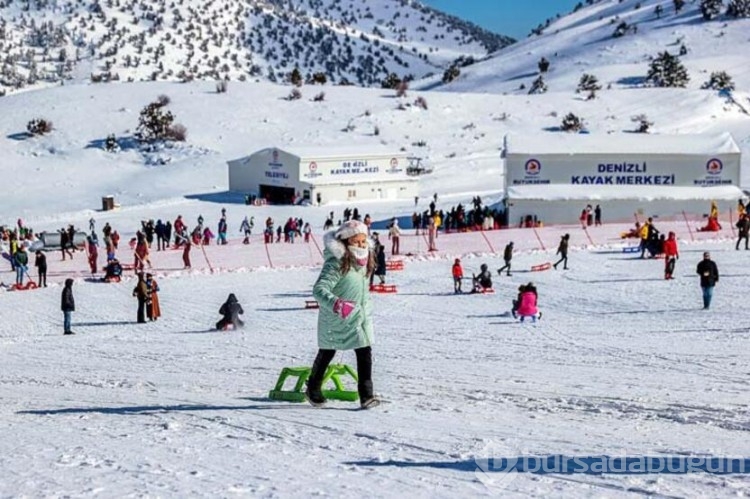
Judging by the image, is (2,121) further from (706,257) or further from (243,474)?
(243,474)

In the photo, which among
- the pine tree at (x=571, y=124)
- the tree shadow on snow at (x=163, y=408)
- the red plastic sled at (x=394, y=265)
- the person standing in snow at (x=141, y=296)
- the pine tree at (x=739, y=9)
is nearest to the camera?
the tree shadow on snow at (x=163, y=408)

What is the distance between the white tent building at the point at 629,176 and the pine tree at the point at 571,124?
2518 cm

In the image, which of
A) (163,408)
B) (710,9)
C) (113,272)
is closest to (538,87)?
(710,9)

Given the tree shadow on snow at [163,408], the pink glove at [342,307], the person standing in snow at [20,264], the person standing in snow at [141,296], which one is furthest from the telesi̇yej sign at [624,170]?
the pink glove at [342,307]

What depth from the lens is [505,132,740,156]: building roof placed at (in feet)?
138

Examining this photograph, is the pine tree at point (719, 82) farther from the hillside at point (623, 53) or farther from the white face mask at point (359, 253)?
the white face mask at point (359, 253)

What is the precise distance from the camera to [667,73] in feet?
273

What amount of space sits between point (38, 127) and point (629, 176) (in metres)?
42.6

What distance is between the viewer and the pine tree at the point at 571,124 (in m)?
67.8

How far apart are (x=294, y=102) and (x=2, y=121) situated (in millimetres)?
20497

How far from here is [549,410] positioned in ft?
26.0

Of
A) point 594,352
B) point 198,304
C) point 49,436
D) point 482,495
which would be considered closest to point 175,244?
point 198,304

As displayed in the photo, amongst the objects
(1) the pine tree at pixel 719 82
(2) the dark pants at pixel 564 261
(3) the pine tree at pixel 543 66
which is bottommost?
(2) the dark pants at pixel 564 261

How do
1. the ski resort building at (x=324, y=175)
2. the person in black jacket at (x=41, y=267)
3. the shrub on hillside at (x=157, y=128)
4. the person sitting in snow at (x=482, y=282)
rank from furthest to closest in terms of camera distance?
the shrub on hillside at (x=157, y=128), the ski resort building at (x=324, y=175), the person in black jacket at (x=41, y=267), the person sitting in snow at (x=482, y=282)
